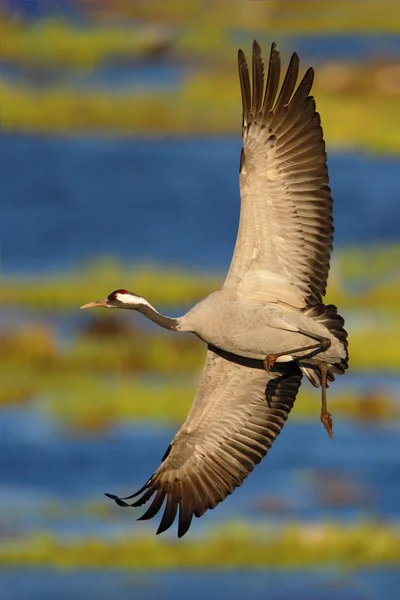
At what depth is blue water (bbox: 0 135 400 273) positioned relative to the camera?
35125mm

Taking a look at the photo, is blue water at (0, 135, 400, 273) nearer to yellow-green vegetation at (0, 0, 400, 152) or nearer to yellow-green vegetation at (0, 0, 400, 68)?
yellow-green vegetation at (0, 0, 400, 152)

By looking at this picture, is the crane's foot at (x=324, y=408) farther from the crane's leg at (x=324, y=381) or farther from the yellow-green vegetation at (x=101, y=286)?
the yellow-green vegetation at (x=101, y=286)

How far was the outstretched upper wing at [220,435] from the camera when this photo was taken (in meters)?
16.0

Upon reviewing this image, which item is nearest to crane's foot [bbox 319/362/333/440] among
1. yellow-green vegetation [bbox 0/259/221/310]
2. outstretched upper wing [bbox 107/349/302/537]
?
outstretched upper wing [bbox 107/349/302/537]

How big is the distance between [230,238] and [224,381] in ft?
62.5

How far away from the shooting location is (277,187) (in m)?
15.1

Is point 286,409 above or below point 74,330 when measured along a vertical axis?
below

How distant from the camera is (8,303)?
103 ft

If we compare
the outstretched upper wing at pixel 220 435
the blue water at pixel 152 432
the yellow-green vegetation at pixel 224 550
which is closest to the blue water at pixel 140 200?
the blue water at pixel 152 432

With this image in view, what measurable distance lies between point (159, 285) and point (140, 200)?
6.01 meters

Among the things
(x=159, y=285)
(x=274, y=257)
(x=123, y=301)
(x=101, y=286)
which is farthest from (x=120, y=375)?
(x=274, y=257)

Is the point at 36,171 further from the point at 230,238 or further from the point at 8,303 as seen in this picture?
the point at 8,303

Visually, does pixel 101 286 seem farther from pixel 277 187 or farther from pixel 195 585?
pixel 277 187

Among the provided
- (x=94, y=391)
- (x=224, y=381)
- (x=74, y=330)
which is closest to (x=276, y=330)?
(x=224, y=381)
